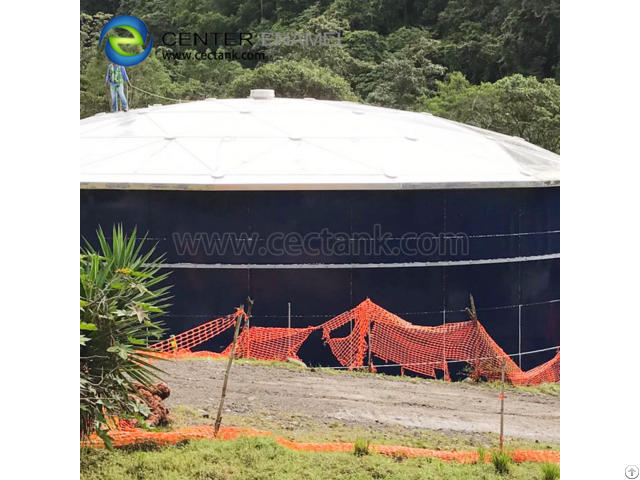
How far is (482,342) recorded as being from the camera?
18.7m

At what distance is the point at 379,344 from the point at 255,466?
695 cm

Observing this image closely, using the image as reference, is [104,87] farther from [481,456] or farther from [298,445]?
[481,456]

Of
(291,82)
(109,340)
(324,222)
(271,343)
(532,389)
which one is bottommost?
(532,389)

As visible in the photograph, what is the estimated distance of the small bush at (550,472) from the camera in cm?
1121

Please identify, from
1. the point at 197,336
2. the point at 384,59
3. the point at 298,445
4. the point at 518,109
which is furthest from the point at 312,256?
the point at 384,59

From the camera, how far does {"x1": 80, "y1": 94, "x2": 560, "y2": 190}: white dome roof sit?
58.9ft

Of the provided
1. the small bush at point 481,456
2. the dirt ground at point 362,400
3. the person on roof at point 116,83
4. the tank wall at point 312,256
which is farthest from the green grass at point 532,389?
the person on roof at point 116,83

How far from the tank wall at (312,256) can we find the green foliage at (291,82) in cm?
2642

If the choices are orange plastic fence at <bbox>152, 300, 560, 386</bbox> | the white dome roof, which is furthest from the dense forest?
orange plastic fence at <bbox>152, 300, 560, 386</bbox>

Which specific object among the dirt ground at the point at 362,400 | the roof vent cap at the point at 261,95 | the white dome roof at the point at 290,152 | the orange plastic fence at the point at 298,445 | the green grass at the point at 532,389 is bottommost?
the green grass at the point at 532,389

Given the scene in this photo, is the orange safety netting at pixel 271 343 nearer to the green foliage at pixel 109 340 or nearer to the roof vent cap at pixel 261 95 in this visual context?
the green foliage at pixel 109 340

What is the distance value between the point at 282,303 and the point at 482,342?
12.7 ft

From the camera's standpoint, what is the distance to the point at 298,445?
1208 cm
